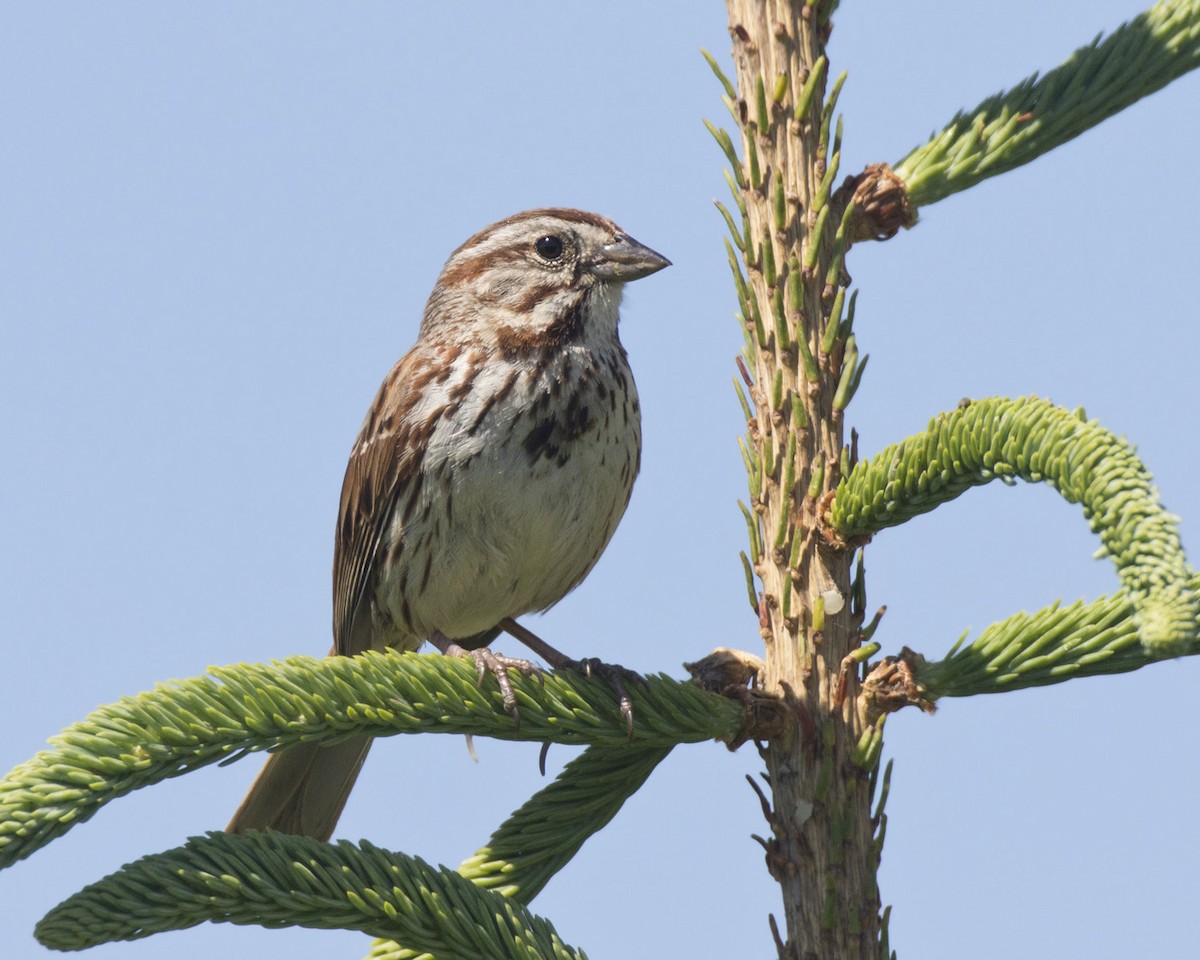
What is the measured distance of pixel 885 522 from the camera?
2.80 metres

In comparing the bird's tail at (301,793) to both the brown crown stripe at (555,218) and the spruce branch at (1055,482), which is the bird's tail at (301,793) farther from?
the spruce branch at (1055,482)

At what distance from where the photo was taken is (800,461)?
9.69 feet

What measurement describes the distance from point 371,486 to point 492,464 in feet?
2.31

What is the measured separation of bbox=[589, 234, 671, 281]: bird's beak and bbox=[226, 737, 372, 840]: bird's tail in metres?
1.83

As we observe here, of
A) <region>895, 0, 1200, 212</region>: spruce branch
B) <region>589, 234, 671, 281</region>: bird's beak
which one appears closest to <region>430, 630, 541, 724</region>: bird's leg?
<region>895, 0, 1200, 212</region>: spruce branch

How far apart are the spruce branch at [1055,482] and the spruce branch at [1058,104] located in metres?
0.66

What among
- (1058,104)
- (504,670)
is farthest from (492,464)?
(1058,104)

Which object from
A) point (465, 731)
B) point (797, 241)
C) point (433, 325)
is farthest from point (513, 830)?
point (433, 325)

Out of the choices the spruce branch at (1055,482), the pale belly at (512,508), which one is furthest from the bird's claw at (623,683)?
the pale belly at (512,508)

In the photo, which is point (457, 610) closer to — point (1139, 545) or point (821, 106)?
point (821, 106)

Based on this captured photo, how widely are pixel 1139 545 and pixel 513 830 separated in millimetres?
1730

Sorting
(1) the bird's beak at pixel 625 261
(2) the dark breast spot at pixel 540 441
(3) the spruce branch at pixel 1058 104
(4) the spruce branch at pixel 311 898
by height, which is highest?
(1) the bird's beak at pixel 625 261

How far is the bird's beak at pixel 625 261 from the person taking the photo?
5.09 m

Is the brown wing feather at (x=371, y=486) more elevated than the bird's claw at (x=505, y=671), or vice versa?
the brown wing feather at (x=371, y=486)
